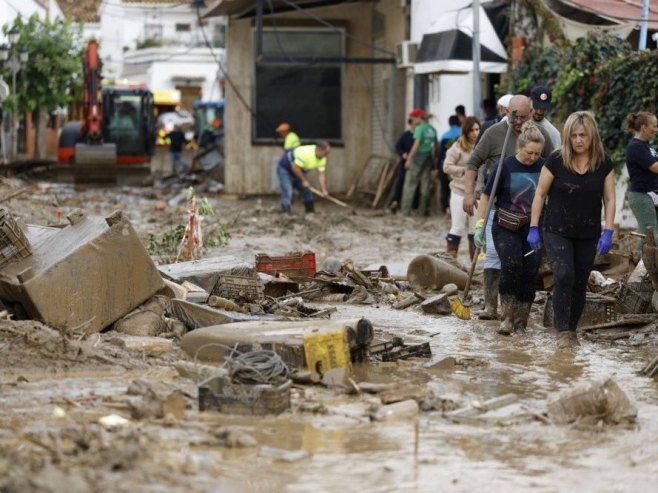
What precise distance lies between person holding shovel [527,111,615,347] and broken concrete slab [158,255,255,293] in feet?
9.35

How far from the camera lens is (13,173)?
129ft

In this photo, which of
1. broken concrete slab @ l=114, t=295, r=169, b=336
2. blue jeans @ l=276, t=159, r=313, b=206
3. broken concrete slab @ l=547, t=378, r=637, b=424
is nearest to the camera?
broken concrete slab @ l=547, t=378, r=637, b=424

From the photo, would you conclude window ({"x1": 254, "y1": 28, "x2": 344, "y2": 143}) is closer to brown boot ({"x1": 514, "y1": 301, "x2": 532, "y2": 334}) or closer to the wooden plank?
the wooden plank

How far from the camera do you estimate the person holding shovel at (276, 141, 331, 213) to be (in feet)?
77.0

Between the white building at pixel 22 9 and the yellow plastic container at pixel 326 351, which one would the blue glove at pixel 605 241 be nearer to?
the yellow plastic container at pixel 326 351

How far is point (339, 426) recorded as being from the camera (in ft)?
24.2

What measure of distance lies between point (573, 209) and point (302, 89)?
2087 centimetres

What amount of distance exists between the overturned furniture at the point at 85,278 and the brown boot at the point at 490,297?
2.89 meters

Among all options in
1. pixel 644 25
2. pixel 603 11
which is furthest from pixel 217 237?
pixel 603 11

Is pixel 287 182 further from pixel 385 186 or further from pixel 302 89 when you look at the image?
pixel 302 89

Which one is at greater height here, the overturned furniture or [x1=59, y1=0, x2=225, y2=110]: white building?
[x1=59, y1=0, x2=225, y2=110]: white building

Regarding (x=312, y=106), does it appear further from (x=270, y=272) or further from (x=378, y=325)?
(x=378, y=325)

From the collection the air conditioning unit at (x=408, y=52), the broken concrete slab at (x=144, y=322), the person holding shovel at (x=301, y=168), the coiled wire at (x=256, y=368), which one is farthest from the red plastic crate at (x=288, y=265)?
the air conditioning unit at (x=408, y=52)

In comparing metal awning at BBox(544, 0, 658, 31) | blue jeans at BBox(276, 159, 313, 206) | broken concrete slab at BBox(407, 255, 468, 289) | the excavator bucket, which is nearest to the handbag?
broken concrete slab at BBox(407, 255, 468, 289)
